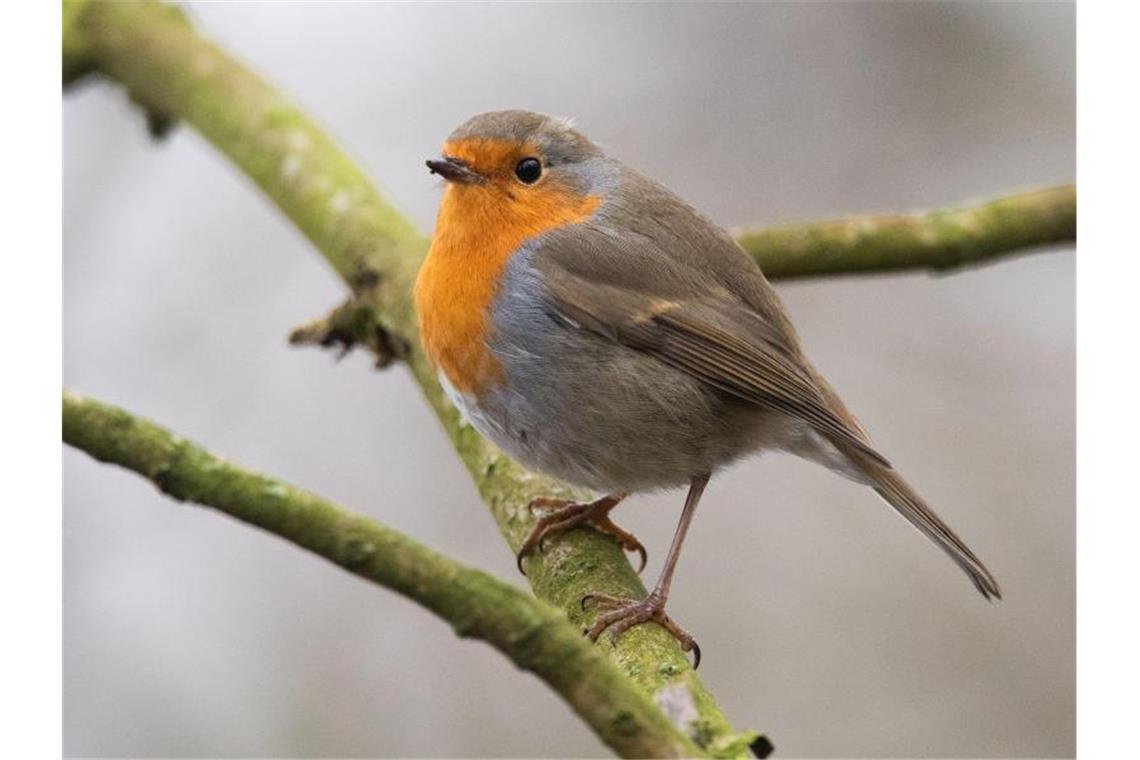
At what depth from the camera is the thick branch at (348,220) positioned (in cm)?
229

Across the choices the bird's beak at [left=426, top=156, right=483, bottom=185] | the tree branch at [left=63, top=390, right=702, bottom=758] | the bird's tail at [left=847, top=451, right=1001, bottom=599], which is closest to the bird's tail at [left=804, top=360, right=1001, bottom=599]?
the bird's tail at [left=847, top=451, right=1001, bottom=599]

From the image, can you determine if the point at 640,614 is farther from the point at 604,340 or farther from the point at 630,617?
the point at 604,340

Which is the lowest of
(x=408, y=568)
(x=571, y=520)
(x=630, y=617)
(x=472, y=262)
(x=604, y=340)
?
(x=408, y=568)

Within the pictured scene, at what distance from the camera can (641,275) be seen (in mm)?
2791

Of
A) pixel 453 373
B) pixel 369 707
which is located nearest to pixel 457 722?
pixel 369 707

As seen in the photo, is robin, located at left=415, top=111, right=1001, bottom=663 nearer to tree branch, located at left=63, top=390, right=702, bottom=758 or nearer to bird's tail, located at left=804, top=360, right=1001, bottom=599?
bird's tail, located at left=804, top=360, right=1001, bottom=599

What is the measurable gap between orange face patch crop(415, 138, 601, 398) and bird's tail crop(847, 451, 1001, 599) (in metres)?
0.84

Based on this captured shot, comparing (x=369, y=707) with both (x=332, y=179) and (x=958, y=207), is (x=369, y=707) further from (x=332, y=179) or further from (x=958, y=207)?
(x=958, y=207)

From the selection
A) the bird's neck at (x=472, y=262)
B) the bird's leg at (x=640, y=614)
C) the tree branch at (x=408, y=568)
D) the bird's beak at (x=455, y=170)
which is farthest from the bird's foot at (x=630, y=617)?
the bird's beak at (x=455, y=170)

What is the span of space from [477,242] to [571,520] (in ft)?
2.09

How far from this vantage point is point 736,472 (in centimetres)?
349

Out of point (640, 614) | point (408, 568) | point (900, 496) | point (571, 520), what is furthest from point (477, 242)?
point (408, 568)
